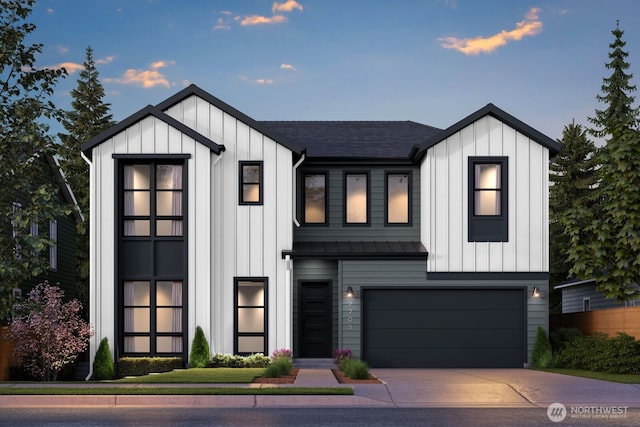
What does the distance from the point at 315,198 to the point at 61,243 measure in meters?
11.1

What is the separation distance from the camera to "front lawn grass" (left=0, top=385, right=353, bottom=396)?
648 inches

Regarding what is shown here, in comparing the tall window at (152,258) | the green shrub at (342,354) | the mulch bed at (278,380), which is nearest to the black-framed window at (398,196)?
the green shrub at (342,354)

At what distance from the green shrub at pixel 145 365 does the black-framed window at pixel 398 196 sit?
321 inches

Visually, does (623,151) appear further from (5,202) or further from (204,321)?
(5,202)

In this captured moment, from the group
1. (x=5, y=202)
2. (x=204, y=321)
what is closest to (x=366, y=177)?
(x=204, y=321)

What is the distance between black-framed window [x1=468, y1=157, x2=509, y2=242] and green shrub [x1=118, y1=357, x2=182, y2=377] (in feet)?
30.8

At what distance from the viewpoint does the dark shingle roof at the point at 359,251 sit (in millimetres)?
24969

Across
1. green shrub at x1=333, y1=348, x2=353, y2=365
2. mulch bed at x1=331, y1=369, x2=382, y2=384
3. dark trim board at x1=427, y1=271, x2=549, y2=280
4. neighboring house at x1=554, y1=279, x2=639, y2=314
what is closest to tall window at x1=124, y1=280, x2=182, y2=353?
green shrub at x1=333, y1=348, x2=353, y2=365

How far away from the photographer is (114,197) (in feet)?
79.0

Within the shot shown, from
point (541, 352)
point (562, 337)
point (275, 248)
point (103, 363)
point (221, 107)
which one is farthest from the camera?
point (562, 337)

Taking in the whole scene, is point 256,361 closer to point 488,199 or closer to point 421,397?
point 421,397

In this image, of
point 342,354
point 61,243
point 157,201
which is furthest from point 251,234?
point 61,243

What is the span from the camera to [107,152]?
2422cm

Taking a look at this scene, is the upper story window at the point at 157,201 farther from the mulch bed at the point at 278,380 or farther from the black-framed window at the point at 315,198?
the mulch bed at the point at 278,380
